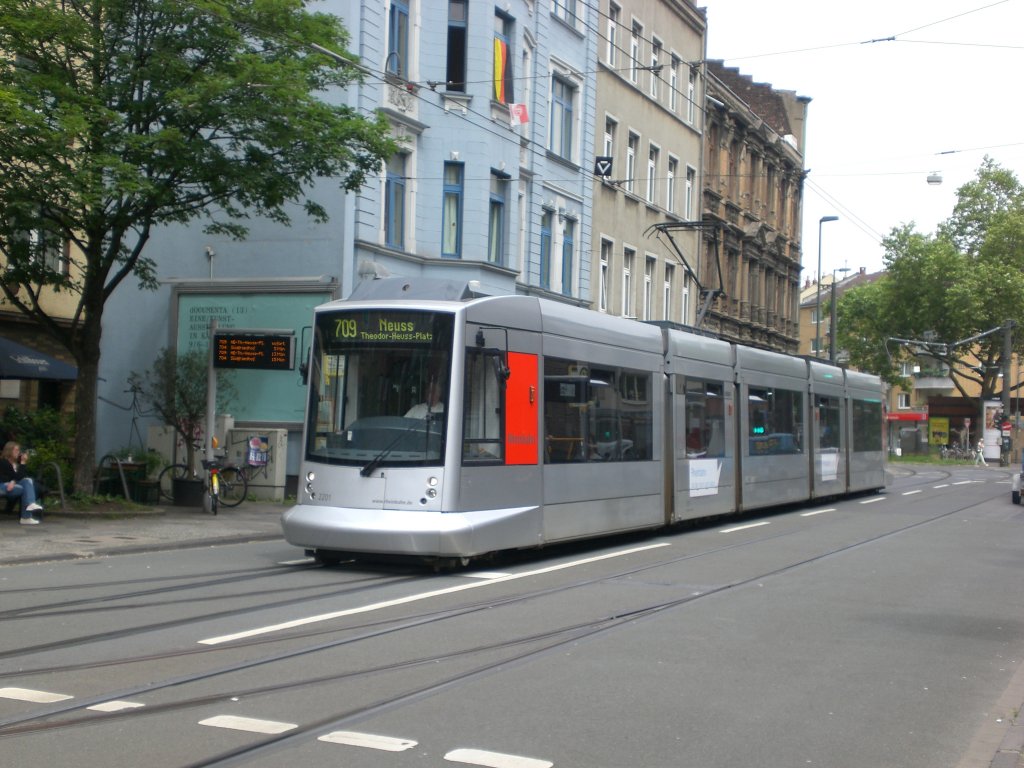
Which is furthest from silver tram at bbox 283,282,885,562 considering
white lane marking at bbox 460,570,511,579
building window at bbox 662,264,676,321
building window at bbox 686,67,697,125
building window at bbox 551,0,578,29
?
building window at bbox 686,67,697,125

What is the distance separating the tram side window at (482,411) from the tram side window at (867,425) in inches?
706

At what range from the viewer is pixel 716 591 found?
1211cm

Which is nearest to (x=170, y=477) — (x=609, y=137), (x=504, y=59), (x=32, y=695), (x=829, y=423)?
(x=504, y=59)

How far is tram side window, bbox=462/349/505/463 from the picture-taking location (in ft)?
42.3

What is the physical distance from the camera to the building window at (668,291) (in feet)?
134

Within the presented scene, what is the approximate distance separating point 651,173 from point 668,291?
4.14 m

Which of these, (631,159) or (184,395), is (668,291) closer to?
(631,159)

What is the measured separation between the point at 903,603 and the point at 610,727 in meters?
6.13

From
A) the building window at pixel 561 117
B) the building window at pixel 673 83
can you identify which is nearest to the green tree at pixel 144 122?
the building window at pixel 561 117

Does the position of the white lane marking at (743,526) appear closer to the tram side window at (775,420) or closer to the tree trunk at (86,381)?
the tram side window at (775,420)

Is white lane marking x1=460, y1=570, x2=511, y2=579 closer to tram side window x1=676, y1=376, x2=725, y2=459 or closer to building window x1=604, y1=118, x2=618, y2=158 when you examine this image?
tram side window x1=676, y1=376, x2=725, y2=459

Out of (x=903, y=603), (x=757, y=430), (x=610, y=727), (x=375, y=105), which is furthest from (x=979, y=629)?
(x=375, y=105)

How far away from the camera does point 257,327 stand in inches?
984

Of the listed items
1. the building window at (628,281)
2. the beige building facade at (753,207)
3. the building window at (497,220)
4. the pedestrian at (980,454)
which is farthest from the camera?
the pedestrian at (980,454)
